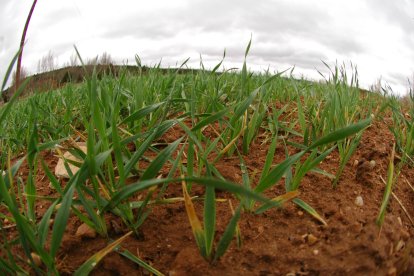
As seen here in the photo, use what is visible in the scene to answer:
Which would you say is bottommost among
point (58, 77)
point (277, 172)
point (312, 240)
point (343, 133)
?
point (312, 240)

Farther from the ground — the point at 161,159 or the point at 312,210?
the point at 161,159

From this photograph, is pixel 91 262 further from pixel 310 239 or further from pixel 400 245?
pixel 400 245

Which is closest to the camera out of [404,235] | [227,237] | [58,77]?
[227,237]

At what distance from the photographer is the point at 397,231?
1052 millimetres

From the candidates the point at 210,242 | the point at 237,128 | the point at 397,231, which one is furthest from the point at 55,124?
the point at 397,231

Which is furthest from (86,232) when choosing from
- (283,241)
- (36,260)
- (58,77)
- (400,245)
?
(58,77)

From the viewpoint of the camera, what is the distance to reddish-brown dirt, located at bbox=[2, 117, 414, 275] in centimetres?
90

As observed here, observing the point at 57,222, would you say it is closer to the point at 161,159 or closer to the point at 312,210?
the point at 161,159

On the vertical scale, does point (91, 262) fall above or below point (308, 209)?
below

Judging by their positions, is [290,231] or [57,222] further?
[290,231]

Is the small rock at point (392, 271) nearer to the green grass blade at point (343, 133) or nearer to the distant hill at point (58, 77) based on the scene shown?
the green grass blade at point (343, 133)

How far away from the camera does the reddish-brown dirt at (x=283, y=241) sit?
0.90 m

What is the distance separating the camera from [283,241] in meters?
0.95

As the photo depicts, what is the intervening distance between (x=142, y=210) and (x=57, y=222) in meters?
0.22
